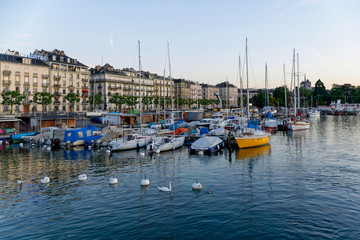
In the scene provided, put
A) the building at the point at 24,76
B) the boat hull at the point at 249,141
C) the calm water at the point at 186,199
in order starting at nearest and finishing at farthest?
the calm water at the point at 186,199, the boat hull at the point at 249,141, the building at the point at 24,76

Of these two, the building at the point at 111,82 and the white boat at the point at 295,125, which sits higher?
the building at the point at 111,82

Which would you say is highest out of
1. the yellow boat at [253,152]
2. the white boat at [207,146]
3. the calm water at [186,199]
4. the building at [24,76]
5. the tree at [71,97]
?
the building at [24,76]

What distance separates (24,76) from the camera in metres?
91.9

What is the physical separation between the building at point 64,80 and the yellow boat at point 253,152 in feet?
258

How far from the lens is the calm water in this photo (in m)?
17.0

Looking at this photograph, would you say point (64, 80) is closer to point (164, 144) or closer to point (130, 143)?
point (130, 143)

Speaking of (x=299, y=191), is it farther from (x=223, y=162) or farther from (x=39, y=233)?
(x=39, y=233)

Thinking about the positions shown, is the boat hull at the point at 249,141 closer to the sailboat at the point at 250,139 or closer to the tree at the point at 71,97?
the sailboat at the point at 250,139

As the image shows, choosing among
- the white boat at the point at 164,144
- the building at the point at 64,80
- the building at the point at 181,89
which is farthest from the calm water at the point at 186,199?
the building at the point at 181,89

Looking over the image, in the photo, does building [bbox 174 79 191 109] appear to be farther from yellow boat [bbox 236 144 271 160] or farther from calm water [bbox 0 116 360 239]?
calm water [bbox 0 116 360 239]

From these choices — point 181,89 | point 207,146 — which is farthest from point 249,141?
point 181,89

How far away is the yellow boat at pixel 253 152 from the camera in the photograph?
41.4 m

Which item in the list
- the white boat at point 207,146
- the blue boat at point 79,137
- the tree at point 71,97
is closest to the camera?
the white boat at point 207,146

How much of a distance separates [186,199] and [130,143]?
2616cm
